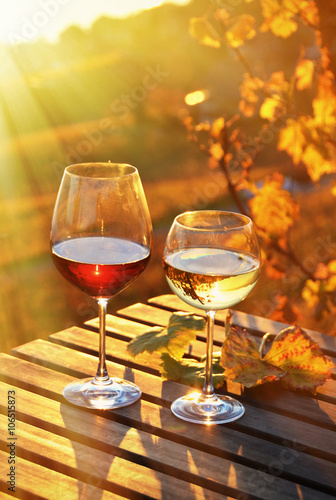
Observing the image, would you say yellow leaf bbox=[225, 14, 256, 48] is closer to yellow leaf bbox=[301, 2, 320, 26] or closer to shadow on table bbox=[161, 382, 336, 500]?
yellow leaf bbox=[301, 2, 320, 26]

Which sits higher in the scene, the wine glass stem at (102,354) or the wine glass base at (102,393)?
the wine glass stem at (102,354)

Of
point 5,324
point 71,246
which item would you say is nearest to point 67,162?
point 5,324

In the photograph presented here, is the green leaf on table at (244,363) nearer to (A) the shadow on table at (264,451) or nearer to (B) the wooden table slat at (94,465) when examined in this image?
(A) the shadow on table at (264,451)

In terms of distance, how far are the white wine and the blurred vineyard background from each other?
10.1 feet

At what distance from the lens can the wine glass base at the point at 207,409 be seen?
1217 millimetres

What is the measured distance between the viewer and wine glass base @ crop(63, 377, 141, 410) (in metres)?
1.26

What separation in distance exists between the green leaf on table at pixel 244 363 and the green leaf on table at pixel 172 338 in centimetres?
13

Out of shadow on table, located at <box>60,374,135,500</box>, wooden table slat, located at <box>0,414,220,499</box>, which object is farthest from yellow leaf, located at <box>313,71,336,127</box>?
wooden table slat, located at <box>0,414,220,499</box>

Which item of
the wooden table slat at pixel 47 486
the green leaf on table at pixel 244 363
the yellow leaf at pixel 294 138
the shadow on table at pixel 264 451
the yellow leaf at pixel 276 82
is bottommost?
the shadow on table at pixel 264 451

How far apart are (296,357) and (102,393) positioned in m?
0.38

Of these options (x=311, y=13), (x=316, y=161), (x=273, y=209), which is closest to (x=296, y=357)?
(x=316, y=161)

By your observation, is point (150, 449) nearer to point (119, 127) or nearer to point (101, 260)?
point (101, 260)

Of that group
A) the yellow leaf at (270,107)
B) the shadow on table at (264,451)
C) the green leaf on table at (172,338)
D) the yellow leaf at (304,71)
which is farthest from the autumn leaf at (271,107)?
the shadow on table at (264,451)

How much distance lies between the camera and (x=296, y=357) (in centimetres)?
136
